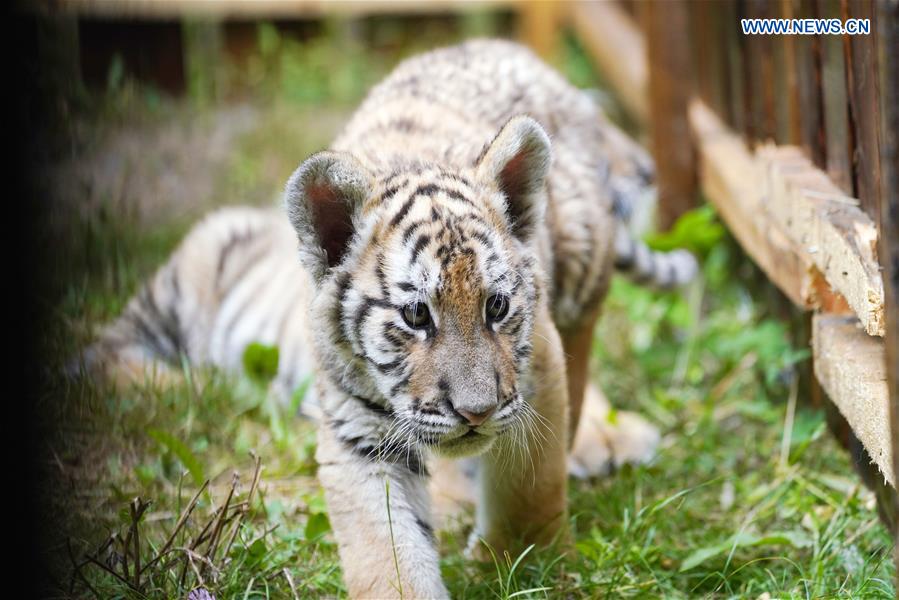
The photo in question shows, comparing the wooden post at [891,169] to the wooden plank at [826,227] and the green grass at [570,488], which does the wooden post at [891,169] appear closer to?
the wooden plank at [826,227]

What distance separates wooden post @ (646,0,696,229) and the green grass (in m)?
0.63

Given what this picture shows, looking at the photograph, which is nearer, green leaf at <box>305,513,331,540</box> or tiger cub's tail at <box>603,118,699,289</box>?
green leaf at <box>305,513,331,540</box>

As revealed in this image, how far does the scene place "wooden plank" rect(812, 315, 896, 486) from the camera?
2.93m

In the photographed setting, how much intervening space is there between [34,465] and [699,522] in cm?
224

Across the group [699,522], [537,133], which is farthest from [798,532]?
[537,133]

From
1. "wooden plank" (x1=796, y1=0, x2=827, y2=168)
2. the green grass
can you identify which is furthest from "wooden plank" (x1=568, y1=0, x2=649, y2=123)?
"wooden plank" (x1=796, y1=0, x2=827, y2=168)

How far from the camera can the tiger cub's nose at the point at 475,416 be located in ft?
9.89

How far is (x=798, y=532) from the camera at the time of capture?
147 inches

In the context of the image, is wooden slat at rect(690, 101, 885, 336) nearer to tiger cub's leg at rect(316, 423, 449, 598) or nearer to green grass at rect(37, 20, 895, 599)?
green grass at rect(37, 20, 895, 599)

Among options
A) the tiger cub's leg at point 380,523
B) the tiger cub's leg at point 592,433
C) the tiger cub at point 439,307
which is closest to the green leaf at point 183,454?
the tiger cub at point 439,307

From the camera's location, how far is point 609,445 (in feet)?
15.3

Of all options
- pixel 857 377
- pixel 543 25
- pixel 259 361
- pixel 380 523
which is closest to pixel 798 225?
pixel 857 377

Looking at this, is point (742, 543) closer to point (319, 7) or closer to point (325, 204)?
point (325, 204)

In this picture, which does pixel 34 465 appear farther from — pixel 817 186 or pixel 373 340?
pixel 817 186
